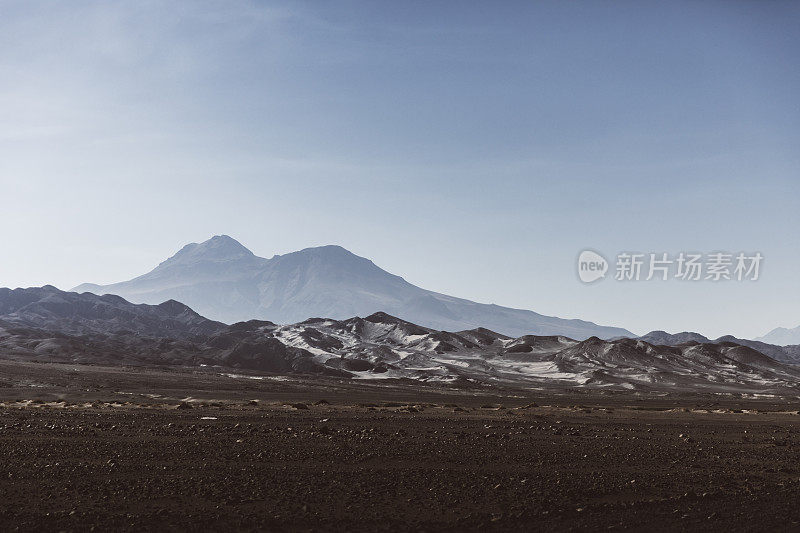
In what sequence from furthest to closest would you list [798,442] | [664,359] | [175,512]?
[664,359] → [798,442] → [175,512]

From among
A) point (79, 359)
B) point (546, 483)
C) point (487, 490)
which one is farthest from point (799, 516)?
point (79, 359)

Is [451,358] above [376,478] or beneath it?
beneath

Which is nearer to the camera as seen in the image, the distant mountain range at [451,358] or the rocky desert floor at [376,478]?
the rocky desert floor at [376,478]

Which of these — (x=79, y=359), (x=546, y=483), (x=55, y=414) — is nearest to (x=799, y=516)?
(x=546, y=483)

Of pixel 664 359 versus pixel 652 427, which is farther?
pixel 664 359

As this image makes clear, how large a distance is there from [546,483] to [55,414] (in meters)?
21.0

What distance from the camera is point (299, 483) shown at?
15.7 meters

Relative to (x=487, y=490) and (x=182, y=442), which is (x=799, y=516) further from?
(x=182, y=442)

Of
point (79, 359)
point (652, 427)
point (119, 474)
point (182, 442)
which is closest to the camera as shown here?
point (119, 474)

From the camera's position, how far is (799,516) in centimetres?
1488

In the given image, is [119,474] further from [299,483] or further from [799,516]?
[799,516]

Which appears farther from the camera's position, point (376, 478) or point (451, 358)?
point (451, 358)

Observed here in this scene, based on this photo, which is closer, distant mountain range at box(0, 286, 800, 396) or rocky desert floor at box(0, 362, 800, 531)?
rocky desert floor at box(0, 362, 800, 531)

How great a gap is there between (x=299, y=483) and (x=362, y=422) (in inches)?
498
